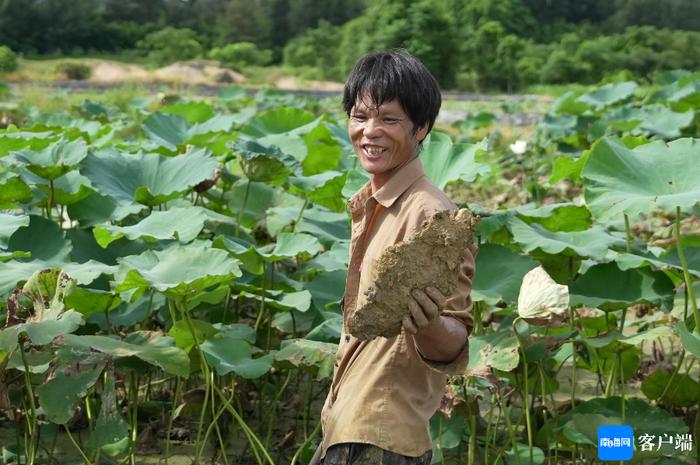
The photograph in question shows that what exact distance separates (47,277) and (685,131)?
5.55 metres

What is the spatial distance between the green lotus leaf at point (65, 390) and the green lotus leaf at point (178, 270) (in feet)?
0.64

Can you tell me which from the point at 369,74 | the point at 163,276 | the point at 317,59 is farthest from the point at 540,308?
the point at 317,59

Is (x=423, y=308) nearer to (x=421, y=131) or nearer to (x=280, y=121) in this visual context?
(x=421, y=131)

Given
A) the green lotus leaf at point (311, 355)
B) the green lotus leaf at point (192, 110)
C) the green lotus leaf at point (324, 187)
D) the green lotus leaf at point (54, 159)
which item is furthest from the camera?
the green lotus leaf at point (192, 110)

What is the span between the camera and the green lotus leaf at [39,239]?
9.27 feet

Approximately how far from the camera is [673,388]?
9.32ft

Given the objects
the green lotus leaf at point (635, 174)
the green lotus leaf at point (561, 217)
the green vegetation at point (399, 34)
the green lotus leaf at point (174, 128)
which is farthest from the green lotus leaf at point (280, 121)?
the green vegetation at point (399, 34)

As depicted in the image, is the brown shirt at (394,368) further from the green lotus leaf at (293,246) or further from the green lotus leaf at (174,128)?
the green lotus leaf at (174,128)

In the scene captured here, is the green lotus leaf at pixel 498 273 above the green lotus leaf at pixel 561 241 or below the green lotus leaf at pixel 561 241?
below

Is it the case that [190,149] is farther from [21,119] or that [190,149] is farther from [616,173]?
[21,119]

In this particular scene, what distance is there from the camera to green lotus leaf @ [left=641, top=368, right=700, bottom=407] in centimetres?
281

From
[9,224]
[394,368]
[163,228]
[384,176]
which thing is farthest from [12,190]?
[394,368]

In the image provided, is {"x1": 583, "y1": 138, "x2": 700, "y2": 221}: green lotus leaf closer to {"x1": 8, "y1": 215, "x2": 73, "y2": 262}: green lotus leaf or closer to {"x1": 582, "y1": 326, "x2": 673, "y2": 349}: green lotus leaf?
{"x1": 582, "y1": 326, "x2": 673, "y2": 349}: green lotus leaf

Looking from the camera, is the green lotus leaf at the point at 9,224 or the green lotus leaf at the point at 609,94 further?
the green lotus leaf at the point at 609,94
